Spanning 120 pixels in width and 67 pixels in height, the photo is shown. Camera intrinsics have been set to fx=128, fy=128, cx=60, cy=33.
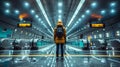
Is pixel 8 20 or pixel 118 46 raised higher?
pixel 8 20

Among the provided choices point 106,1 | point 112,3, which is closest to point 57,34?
point 106,1

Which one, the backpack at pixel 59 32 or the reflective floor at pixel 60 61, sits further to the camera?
the backpack at pixel 59 32

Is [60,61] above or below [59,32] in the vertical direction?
below

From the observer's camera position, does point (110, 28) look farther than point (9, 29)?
Yes

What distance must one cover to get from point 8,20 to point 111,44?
62.3 ft

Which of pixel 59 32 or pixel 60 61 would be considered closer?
pixel 60 61

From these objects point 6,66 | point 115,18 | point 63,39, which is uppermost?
point 115,18

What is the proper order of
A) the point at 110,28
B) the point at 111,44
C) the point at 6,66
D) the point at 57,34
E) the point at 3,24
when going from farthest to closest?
the point at 110,28, the point at 3,24, the point at 111,44, the point at 57,34, the point at 6,66

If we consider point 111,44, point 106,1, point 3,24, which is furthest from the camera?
point 3,24

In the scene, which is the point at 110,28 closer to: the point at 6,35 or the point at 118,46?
the point at 118,46

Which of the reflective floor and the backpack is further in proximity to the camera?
the backpack

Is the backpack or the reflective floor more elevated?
the backpack

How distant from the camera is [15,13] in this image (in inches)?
918

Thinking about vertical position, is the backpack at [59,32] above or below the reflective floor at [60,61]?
above
